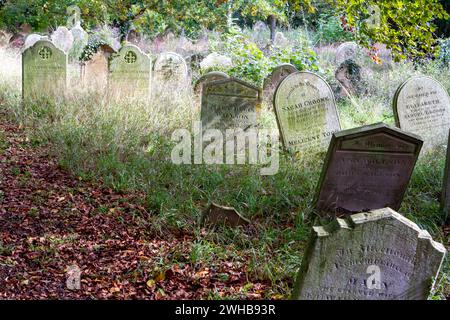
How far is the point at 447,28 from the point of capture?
19531mm

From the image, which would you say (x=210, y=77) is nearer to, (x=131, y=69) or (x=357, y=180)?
(x=131, y=69)

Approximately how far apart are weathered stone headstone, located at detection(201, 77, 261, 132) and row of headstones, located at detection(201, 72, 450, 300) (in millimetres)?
13

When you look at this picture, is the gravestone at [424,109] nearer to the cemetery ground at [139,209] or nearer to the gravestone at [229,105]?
the cemetery ground at [139,209]

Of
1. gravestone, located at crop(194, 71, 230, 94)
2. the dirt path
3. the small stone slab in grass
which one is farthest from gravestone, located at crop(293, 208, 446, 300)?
gravestone, located at crop(194, 71, 230, 94)

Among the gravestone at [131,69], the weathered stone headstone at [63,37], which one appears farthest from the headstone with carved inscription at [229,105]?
the weathered stone headstone at [63,37]

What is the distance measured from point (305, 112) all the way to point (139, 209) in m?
3.01

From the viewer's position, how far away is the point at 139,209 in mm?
5352

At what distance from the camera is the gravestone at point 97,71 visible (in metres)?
9.66

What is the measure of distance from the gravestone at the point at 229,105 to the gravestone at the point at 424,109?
1944 mm

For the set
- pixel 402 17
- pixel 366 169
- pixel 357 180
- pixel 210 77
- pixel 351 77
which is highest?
pixel 351 77

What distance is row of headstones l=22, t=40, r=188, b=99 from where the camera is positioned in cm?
941

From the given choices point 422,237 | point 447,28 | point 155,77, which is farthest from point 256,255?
point 447,28

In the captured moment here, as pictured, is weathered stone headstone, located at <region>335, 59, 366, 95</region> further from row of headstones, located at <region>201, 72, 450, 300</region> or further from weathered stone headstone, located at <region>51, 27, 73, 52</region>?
weathered stone headstone, located at <region>51, 27, 73, 52</region>

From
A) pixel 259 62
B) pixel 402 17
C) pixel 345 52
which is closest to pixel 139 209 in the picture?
pixel 402 17
